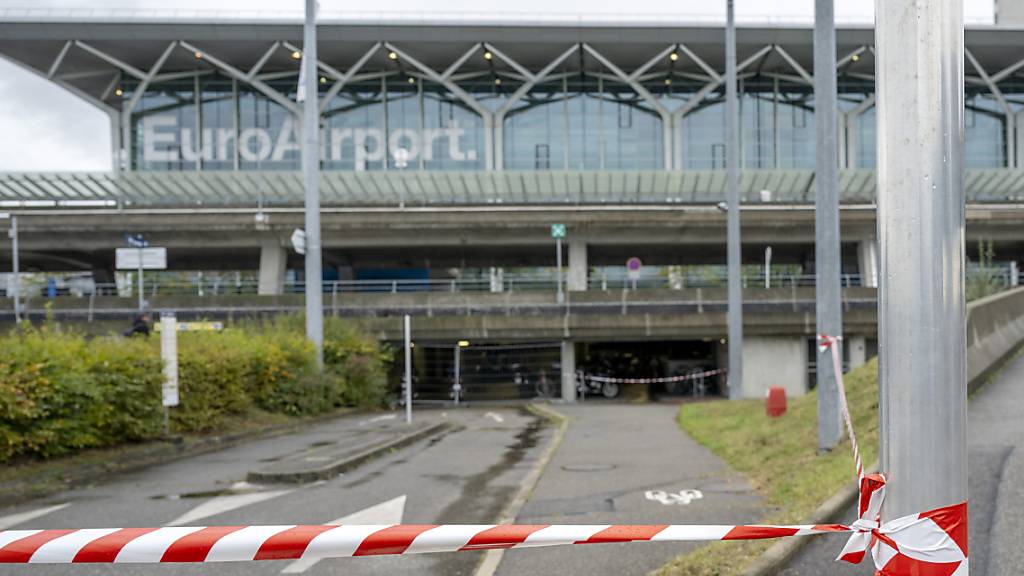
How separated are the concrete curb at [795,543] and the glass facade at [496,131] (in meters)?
45.2

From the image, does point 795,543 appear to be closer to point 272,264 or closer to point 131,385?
point 131,385

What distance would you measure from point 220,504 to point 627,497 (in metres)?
4.35

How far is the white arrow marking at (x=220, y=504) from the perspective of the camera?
7858mm

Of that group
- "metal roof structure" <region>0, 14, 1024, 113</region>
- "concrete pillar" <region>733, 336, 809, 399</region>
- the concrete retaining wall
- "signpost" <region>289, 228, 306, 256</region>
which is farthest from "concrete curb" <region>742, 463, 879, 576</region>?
"metal roof structure" <region>0, 14, 1024, 113</region>

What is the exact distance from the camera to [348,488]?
9.55m

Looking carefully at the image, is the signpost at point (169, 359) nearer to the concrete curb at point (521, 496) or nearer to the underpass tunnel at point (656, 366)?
the concrete curb at point (521, 496)

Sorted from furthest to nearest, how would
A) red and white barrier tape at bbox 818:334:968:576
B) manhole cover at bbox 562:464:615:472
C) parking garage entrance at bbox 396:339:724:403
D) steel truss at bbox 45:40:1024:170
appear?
steel truss at bbox 45:40:1024:170 < parking garage entrance at bbox 396:339:724:403 < manhole cover at bbox 562:464:615:472 < red and white barrier tape at bbox 818:334:968:576

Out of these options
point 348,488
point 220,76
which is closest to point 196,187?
point 220,76

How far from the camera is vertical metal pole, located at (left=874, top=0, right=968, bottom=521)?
2596 millimetres

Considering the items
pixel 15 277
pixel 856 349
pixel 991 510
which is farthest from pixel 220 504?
pixel 15 277

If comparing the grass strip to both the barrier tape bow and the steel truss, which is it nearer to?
the barrier tape bow

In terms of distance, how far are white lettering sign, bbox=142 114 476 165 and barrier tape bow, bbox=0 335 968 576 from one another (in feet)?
160

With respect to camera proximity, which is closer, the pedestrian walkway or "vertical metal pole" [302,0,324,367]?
the pedestrian walkway

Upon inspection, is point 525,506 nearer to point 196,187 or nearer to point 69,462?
point 69,462
